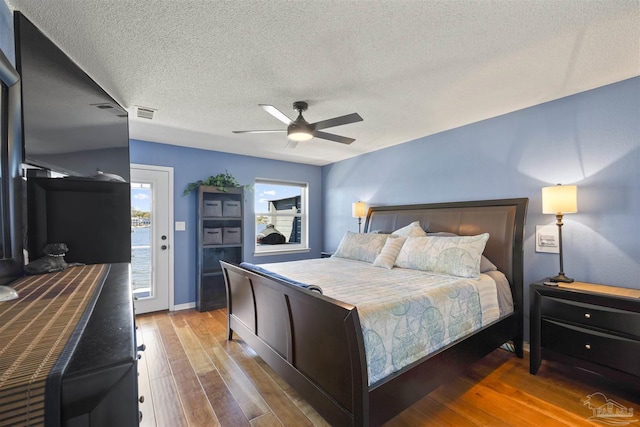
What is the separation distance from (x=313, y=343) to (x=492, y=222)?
2.35 meters

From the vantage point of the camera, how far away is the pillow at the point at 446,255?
2.56 metres

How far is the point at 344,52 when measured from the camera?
1.91 meters

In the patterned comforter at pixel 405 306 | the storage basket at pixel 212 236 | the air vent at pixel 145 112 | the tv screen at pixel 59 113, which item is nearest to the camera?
the tv screen at pixel 59 113

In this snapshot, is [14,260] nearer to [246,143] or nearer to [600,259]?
[246,143]

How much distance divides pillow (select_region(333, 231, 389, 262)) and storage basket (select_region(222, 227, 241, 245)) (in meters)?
1.63

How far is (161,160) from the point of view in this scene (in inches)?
159

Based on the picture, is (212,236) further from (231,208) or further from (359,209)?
(359,209)

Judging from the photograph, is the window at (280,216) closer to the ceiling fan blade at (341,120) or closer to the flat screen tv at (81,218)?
the ceiling fan blade at (341,120)

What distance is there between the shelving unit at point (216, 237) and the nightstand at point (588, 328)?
148 inches

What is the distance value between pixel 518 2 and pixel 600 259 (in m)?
2.24

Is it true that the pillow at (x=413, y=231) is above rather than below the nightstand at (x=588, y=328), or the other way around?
above

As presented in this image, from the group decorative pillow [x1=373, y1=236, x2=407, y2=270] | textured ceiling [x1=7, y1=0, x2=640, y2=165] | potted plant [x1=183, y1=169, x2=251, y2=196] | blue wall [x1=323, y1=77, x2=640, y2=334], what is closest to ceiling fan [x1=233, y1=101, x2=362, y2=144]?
textured ceiling [x1=7, y1=0, x2=640, y2=165]

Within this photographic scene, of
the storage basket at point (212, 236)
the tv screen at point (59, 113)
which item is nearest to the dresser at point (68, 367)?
the tv screen at point (59, 113)

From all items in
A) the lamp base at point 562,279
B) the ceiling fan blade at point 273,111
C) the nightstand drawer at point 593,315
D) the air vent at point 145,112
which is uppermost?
the air vent at point 145,112
